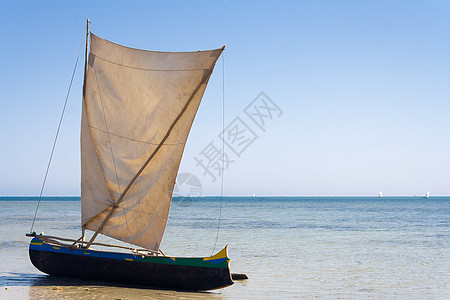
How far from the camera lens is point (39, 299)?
11.4 metres

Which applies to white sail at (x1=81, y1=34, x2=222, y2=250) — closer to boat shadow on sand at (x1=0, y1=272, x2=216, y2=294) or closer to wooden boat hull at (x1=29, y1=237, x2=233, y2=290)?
wooden boat hull at (x1=29, y1=237, x2=233, y2=290)

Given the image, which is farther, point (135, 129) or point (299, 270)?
point (299, 270)

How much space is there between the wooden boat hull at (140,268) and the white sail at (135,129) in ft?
2.16

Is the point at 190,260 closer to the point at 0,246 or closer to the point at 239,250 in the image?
the point at 239,250

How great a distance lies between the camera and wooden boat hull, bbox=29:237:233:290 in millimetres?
12477

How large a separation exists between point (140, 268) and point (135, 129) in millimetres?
3977

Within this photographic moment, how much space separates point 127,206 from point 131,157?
145 centimetres

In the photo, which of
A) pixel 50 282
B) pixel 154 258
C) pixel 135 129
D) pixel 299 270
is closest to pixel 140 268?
pixel 154 258

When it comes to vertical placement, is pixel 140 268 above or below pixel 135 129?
below

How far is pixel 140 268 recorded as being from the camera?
1290 centimetres

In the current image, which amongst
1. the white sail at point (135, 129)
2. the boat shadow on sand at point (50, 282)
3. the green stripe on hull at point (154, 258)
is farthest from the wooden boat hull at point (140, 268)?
the white sail at point (135, 129)

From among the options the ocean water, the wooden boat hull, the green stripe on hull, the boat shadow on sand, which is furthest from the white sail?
the ocean water

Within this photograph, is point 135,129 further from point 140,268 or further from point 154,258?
point 140,268

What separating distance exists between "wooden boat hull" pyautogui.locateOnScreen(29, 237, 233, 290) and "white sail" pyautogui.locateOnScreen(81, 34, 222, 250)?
0.66m
